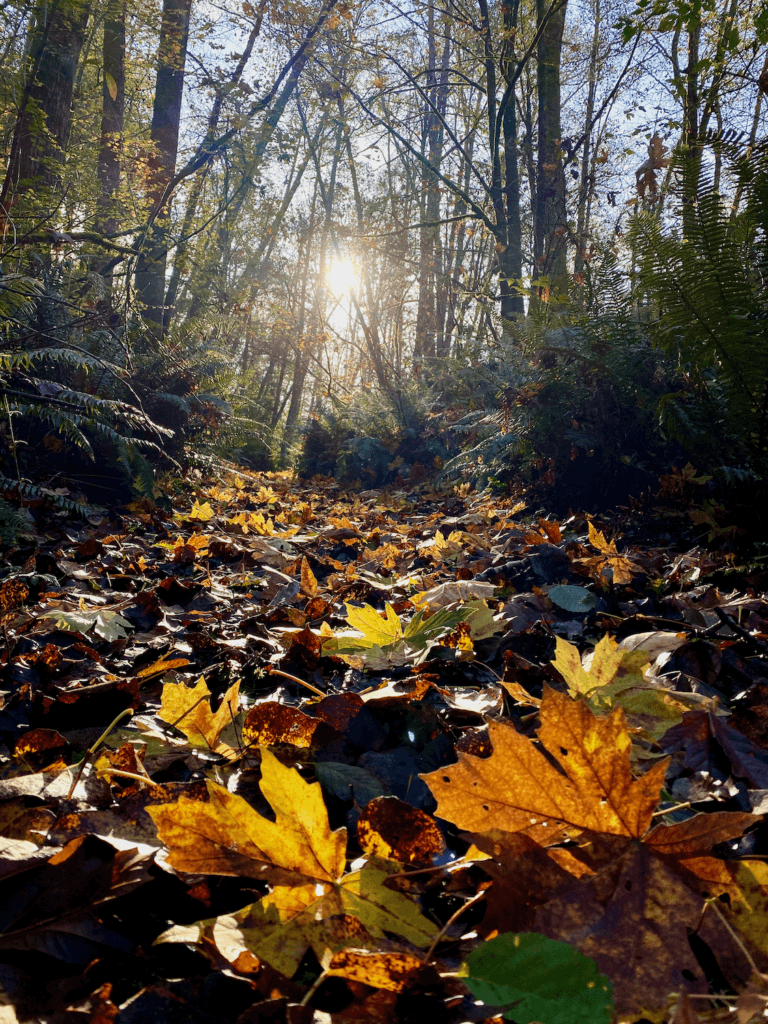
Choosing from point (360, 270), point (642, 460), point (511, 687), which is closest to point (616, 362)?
point (642, 460)

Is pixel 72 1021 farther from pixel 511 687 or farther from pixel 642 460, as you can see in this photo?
pixel 642 460

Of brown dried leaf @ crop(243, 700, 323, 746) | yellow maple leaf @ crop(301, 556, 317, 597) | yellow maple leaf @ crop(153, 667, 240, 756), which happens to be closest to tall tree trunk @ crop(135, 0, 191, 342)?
yellow maple leaf @ crop(301, 556, 317, 597)

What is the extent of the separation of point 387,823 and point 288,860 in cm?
15

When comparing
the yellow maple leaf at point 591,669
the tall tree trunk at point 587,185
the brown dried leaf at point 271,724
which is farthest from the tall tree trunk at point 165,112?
the yellow maple leaf at point 591,669

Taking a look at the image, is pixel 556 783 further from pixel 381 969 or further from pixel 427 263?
pixel 427 263

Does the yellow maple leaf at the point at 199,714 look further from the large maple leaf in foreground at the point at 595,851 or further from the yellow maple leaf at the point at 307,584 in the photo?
the yellow maple leaf at the point at 307,584

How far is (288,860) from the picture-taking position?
24.6 inches

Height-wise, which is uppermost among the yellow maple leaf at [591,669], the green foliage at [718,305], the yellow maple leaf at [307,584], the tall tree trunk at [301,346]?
the tall tree trunk at [301,346]

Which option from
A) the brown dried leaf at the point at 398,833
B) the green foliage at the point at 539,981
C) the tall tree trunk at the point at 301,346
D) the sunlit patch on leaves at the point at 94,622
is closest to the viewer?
the green foliage at the point at 539,981

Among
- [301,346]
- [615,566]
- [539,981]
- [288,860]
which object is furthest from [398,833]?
[301,346]

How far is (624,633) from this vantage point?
1673 mm

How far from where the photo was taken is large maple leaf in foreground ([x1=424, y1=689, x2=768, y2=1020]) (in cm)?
51

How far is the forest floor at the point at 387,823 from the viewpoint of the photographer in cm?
54

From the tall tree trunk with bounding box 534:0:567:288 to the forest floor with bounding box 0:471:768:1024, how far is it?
721cm
